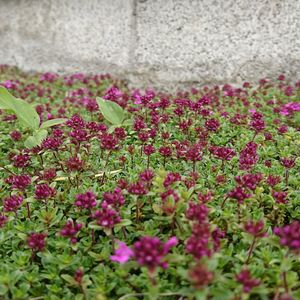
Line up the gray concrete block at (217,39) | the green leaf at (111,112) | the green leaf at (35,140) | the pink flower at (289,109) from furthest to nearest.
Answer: the gray concrete block at (217,39), the pink flower at (289,109), the green leaf at (111,112), the green leaf at (35,140)

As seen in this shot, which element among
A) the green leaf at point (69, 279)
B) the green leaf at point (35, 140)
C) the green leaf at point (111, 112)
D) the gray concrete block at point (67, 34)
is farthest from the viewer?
the gray concrete block at point (67, 34)

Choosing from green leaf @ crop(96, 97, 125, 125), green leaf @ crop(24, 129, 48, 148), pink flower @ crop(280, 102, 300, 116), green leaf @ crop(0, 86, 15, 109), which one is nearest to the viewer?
green leaf @ crop(24, 129, 48, 148)

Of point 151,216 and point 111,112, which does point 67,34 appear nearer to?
point 111,112

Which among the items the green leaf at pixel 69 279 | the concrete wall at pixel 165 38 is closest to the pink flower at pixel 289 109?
the concrete wall at pixel 165 38

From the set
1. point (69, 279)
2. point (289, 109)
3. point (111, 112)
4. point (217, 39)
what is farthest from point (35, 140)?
point (217, 39)

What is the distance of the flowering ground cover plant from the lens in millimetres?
1617

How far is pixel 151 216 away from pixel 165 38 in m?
4.07

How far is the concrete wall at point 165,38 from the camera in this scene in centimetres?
509

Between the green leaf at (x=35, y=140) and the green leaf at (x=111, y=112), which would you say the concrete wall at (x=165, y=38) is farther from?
the green leaf at (x=35, y=140)

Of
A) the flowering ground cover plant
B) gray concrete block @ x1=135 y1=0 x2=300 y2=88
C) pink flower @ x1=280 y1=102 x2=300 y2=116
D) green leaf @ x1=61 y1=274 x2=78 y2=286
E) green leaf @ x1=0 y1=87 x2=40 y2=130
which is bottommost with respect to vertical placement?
green leaf @ x1=61 y1=274 x2=78 y2=286

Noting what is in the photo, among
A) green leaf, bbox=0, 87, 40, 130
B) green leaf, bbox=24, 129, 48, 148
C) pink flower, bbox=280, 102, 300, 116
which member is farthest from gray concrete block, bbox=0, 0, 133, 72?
green leaf, bbox=24, 129, 48, 148

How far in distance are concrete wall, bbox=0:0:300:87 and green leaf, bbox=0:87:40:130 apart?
3145mm

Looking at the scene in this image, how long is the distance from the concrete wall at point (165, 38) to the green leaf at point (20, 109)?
124 inches

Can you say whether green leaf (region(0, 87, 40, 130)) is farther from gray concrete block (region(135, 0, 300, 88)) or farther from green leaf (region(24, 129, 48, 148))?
gray concrete block (region(135, 0, 300, 88))
